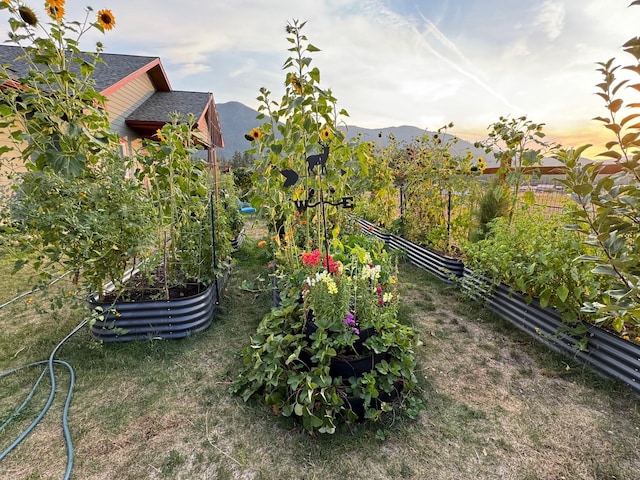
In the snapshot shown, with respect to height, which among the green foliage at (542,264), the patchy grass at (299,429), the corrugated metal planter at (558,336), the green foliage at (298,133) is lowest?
the patchy grass at (299,429)

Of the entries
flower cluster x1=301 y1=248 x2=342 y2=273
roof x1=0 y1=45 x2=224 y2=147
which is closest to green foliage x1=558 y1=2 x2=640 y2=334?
flower cluster x1=301 y1=248 x2=342 y2=273

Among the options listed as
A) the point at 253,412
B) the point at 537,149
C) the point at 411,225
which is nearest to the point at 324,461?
the point at 253,412

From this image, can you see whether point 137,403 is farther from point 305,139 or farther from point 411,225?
point 411,225

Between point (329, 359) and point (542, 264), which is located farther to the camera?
point (542, 264)

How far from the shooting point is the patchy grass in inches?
53.7

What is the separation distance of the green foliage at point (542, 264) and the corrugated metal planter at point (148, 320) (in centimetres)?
237

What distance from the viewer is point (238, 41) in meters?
4.05

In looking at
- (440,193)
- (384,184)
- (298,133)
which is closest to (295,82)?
(298,133)

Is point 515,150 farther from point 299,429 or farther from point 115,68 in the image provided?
point 115,68

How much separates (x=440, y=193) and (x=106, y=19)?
11.8ft

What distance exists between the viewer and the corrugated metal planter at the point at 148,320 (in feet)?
7.30

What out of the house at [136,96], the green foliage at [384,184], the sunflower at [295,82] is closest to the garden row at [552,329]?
the green foliage at [384,184]

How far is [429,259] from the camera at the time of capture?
3.69 metres

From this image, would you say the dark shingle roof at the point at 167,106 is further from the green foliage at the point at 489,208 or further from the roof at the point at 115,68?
the green foliage at the point at 489,208
